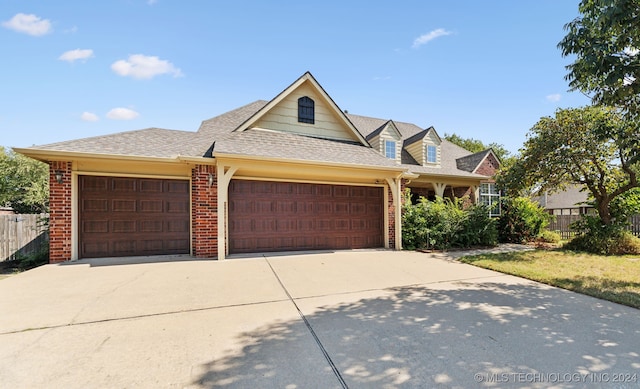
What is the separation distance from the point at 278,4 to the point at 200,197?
242 inches

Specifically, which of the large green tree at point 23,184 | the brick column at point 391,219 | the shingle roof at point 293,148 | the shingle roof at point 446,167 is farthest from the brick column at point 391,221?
the large green tree at point 23,184

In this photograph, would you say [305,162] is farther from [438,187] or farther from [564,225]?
[564,225]

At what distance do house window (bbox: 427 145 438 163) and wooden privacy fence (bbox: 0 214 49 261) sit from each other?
1547 cm

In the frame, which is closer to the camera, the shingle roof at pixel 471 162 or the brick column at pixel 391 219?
the brick column at pixel 391 219

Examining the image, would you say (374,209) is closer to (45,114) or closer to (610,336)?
(610,336)

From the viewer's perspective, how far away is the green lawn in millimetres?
4715

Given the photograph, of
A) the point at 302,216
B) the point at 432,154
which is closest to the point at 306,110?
the point at 302,216

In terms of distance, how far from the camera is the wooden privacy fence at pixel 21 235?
8367 mm

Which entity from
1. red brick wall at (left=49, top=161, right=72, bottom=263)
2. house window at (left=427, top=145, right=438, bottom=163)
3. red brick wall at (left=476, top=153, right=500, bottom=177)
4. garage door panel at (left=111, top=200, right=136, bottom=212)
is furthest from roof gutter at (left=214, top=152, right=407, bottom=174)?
red brick wall at (left=476, top=153, right=500, bottom=177)

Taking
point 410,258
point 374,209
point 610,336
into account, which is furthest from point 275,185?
point 610,336

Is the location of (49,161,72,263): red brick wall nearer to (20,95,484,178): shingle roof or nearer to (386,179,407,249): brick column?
(20,95,484,178): shingle roof

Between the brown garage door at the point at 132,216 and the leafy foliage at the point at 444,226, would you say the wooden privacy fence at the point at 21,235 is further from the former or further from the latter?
the leafy foliage at the point at 444,226

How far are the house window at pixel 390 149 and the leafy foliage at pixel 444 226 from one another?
3478 mm

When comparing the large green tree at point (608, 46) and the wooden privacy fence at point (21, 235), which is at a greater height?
the large green tree at point (608, 46)
